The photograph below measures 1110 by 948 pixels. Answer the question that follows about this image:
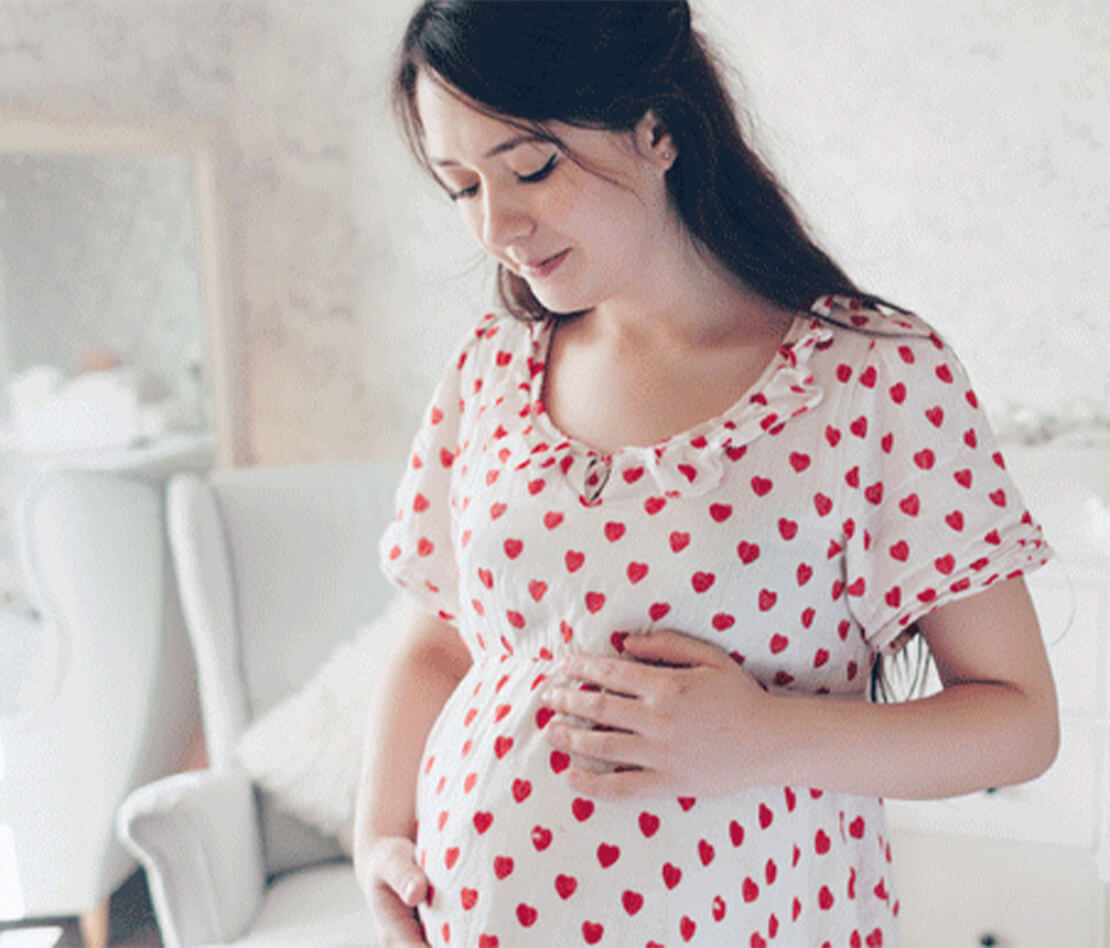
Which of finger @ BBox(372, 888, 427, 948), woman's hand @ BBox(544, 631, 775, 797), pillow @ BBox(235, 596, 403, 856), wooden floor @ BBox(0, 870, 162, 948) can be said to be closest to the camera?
woman's hand @ BBox(544, 631, 775, 797)

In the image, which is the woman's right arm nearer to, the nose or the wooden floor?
the nose

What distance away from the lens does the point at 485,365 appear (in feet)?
2.77

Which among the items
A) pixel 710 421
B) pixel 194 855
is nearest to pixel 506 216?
pixel 710 421

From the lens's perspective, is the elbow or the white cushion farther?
the white cushion

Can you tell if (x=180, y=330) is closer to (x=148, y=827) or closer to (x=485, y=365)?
→ (x=148, y=827)

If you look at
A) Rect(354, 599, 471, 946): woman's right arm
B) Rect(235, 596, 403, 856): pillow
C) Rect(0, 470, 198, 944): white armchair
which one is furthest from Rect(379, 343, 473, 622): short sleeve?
Rect(0, 470, 198, 944): white armchair

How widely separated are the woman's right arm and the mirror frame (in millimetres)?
1588

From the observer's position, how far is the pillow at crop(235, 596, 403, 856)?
1.60 metres

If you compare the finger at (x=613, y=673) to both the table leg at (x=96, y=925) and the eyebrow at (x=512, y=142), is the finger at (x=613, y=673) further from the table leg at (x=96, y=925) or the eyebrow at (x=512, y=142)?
the table leg at (x=96, y=925)

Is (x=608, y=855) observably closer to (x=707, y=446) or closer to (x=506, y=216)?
(x=707, y=446)

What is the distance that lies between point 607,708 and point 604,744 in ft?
0.08

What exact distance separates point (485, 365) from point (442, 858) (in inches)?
14.9

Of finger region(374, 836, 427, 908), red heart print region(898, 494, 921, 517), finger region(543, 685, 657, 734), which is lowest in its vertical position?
finger region(374, 836, 427, 908)

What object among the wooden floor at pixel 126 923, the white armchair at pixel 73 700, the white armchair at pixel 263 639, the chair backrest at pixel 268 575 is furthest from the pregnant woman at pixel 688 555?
the wooden floor at pixel 126 923
